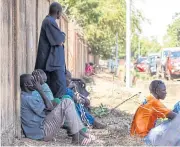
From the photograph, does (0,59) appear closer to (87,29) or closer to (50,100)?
→ (50,100)

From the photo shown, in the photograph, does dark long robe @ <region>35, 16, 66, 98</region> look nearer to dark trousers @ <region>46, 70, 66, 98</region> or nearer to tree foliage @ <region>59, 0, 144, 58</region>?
dark trousers @ <region>46, 70, 66, 98</region>

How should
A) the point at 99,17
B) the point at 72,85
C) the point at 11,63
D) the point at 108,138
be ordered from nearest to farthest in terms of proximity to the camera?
1. the point at 11,63
2. the point at 108,138
3. the point at 72,85
4. the point at 99,17

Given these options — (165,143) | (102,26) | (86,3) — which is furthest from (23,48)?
(102,26)

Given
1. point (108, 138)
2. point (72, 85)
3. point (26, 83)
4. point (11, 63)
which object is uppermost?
point (11, 63)

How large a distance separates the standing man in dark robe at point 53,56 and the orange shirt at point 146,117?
3.96 feet

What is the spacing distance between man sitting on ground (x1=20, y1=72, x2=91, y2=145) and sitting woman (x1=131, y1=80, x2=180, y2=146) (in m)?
0.95

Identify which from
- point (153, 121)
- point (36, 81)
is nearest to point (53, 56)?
point (36, 81)

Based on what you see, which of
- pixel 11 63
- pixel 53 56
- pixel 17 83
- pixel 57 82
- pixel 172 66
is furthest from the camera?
pixel 172 66

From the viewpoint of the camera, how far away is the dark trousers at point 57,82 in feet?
21.2

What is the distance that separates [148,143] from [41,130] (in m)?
1.34

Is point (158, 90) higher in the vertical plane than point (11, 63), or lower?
lower

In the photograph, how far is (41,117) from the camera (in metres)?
5.34

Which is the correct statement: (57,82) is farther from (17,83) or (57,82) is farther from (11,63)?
(11,63)

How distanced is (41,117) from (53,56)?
1265mm
